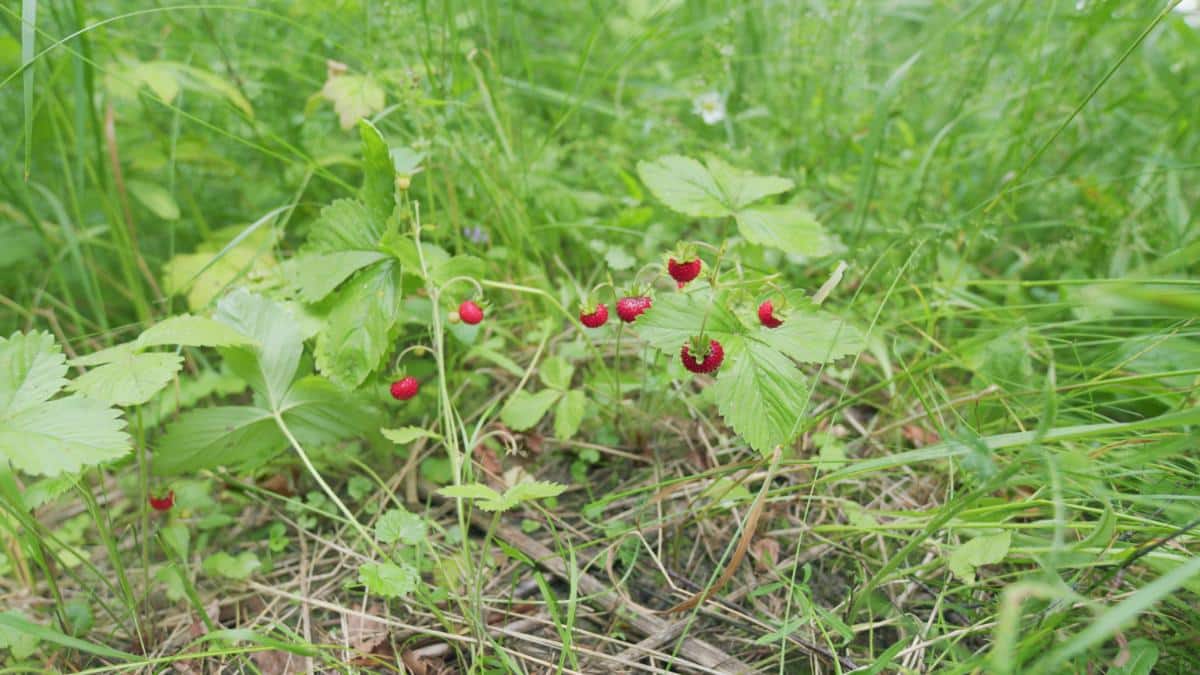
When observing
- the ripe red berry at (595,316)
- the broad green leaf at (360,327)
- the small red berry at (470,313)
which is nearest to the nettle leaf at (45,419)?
the broad green leaf at (360,327)

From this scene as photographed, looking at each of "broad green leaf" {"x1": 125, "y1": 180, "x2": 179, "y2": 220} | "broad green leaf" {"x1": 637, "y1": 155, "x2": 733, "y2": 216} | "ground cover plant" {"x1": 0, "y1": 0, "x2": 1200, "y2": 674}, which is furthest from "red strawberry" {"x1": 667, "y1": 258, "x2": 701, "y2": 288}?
"broad green leaf" {"x1": 125, "y1": 180, "x2": 179, "y2": 220}

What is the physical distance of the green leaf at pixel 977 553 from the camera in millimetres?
1115

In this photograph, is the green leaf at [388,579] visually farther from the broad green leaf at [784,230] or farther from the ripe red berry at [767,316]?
the broad green leaf at [784,230]

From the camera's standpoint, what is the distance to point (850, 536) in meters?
1.38

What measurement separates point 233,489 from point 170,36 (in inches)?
66.9

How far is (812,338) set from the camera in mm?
1227

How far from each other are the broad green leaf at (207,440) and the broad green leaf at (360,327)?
0.63 feet

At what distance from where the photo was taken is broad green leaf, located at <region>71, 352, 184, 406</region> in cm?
116

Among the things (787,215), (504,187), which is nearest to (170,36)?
(504,187)

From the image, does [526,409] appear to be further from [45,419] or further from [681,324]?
[45,419]

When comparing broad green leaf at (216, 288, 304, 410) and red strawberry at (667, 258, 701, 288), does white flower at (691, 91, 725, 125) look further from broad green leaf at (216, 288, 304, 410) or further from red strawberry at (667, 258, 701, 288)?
broad green leaf at (216, 288, 304, 410)

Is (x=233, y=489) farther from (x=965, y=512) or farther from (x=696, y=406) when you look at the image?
(x=965, y=512)

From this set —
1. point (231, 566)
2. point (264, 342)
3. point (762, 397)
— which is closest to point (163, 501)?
point (231, 566)

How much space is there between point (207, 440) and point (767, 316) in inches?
41.4
